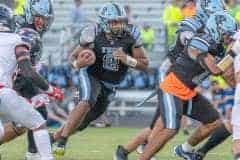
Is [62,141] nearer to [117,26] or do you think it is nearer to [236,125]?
[117,26]

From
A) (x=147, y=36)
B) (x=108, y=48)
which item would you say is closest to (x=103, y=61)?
(x=108, y=48)

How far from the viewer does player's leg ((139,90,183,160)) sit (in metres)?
9.27

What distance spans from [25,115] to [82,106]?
2071 millimetres

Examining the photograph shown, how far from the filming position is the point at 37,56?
395 inches

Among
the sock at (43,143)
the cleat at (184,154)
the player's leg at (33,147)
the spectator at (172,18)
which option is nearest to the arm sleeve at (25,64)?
the sock at (43,143)

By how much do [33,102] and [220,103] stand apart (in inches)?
298

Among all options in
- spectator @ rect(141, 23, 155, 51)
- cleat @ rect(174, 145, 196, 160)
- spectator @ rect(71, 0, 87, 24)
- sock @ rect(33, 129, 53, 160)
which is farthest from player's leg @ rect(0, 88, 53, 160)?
spectator @ rect(71, 0, 87, 24)

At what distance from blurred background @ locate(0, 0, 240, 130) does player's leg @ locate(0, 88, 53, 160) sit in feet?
24.3

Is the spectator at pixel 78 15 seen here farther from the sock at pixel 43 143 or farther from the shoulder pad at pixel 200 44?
the sock at pixel 43 143

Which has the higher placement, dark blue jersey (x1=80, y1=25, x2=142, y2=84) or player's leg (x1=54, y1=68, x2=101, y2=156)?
dark blue jersey (x1=80, y1=25, x2=142, y2=84)

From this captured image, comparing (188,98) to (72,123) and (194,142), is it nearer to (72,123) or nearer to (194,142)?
(194,142)

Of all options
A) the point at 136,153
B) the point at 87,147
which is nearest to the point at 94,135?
the point at 87,147

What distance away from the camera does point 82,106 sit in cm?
1070

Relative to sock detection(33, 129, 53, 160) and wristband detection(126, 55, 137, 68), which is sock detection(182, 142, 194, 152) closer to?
wristband detection(126, 55, 137, 68)
